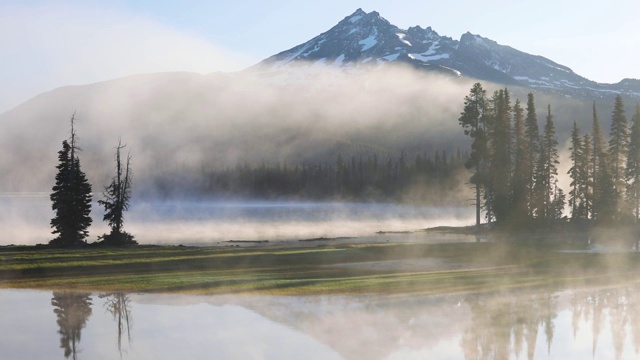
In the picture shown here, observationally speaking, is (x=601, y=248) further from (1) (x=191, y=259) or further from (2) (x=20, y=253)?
(2) (x=20, y=253)

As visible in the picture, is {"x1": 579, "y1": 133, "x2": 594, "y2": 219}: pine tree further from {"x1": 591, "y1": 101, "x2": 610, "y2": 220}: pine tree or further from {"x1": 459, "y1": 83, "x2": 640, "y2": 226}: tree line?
{"x1": 591, "y1": 101, "x2": 610, "y2": 220}: pine tree

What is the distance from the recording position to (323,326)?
2314cm

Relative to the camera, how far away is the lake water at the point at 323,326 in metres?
19.8

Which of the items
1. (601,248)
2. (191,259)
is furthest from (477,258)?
(191,259)

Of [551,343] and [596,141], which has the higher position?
[596,141]

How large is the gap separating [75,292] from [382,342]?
17.5m

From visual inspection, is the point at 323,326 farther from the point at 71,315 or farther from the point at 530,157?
the point at 530,157

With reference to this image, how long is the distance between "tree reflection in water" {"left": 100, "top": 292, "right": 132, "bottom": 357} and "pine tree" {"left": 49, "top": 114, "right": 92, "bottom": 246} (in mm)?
30149

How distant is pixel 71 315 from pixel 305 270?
55.9 feet

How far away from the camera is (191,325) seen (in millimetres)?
23344

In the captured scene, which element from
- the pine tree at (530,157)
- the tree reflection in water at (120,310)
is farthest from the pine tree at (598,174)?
the tree reflection in water at (120,310)

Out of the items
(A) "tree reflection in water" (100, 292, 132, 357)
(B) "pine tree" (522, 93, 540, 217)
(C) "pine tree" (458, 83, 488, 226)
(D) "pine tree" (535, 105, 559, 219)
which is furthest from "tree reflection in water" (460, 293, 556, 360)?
(D) "pine tree" (535, 105, 559, 219)

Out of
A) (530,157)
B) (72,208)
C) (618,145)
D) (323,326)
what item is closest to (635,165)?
(618,145)

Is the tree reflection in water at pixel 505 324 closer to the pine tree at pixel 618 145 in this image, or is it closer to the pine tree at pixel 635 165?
the pine tree at pixel 618 145
